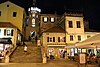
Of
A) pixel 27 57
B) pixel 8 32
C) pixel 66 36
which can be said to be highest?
pixel 8 32

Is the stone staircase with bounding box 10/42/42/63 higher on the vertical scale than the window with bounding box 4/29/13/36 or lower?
lower

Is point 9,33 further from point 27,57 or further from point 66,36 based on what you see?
point 27,57

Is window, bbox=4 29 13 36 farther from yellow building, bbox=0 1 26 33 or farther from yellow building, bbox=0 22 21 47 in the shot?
yellow building, bbox=0 1 26 33

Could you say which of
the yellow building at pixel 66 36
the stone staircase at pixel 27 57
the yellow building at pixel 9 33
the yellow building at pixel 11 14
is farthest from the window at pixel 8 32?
the stone staircase at pixel 27 57

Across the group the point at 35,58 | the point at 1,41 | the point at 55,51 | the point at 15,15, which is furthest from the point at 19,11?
the point at 35,58

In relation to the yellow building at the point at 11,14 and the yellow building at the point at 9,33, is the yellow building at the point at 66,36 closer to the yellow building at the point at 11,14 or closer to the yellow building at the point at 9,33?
the yellow building at the point at 9,33

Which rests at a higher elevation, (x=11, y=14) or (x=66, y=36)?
(x=11, y=14)

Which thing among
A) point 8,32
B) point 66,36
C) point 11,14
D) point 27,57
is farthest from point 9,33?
point 27,57

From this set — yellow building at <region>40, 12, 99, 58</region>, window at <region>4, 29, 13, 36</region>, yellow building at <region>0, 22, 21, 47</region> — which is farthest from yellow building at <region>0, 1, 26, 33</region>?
yellow building at <region>40, 12, 99, 58</region>

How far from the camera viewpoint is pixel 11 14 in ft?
142

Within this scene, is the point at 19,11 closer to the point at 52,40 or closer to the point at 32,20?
the point at 32,20

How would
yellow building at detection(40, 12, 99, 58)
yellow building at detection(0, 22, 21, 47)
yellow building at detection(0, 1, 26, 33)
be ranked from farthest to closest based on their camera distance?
yellow building at detection(0, 1, 26, 33) < yellow building at detection(40, 12, 99, 58) < yellow building at detection(0, 22, 21, 47)

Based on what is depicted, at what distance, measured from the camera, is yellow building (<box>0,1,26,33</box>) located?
42.9 metres

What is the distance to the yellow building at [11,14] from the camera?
141 feet
